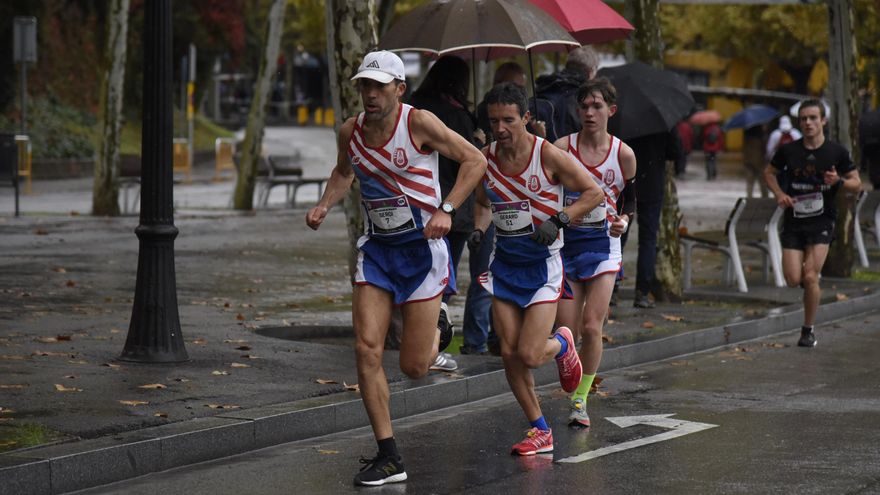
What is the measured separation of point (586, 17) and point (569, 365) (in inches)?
188

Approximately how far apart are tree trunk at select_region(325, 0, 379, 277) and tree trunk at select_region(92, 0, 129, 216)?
14480 millimetres

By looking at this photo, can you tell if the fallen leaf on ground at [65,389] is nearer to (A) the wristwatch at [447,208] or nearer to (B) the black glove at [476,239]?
(B) the black glove at [476,239]

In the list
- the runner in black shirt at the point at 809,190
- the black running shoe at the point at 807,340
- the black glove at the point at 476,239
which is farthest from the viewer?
the black running shoe at the point at 807,340

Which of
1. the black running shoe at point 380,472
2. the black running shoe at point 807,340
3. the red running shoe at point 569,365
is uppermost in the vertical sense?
the red running shoe at point 569,365

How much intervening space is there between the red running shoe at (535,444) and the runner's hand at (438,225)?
129cm

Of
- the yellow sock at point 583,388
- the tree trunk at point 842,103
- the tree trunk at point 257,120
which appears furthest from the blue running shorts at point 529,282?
the tree trunk at point 257,120

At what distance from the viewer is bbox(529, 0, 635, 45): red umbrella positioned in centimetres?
1234

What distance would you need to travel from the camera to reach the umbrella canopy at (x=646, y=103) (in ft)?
42.5

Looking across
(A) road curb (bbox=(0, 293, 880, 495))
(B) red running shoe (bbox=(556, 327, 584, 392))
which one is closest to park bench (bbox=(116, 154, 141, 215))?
(A) road curb (bbox=(0, 293, 880, 495))

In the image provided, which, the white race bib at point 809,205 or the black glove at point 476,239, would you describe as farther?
the white race bib at point 809,205

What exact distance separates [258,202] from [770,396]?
70.9ft

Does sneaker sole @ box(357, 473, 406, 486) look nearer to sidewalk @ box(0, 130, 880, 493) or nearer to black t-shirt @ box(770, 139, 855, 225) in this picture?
sidewalk @ box(0, 130, 880, 493)

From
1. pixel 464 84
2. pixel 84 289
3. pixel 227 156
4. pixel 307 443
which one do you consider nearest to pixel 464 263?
pixel 84 289

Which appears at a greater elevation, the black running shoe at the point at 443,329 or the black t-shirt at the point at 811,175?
the black t-shirt at the point at 811,175
